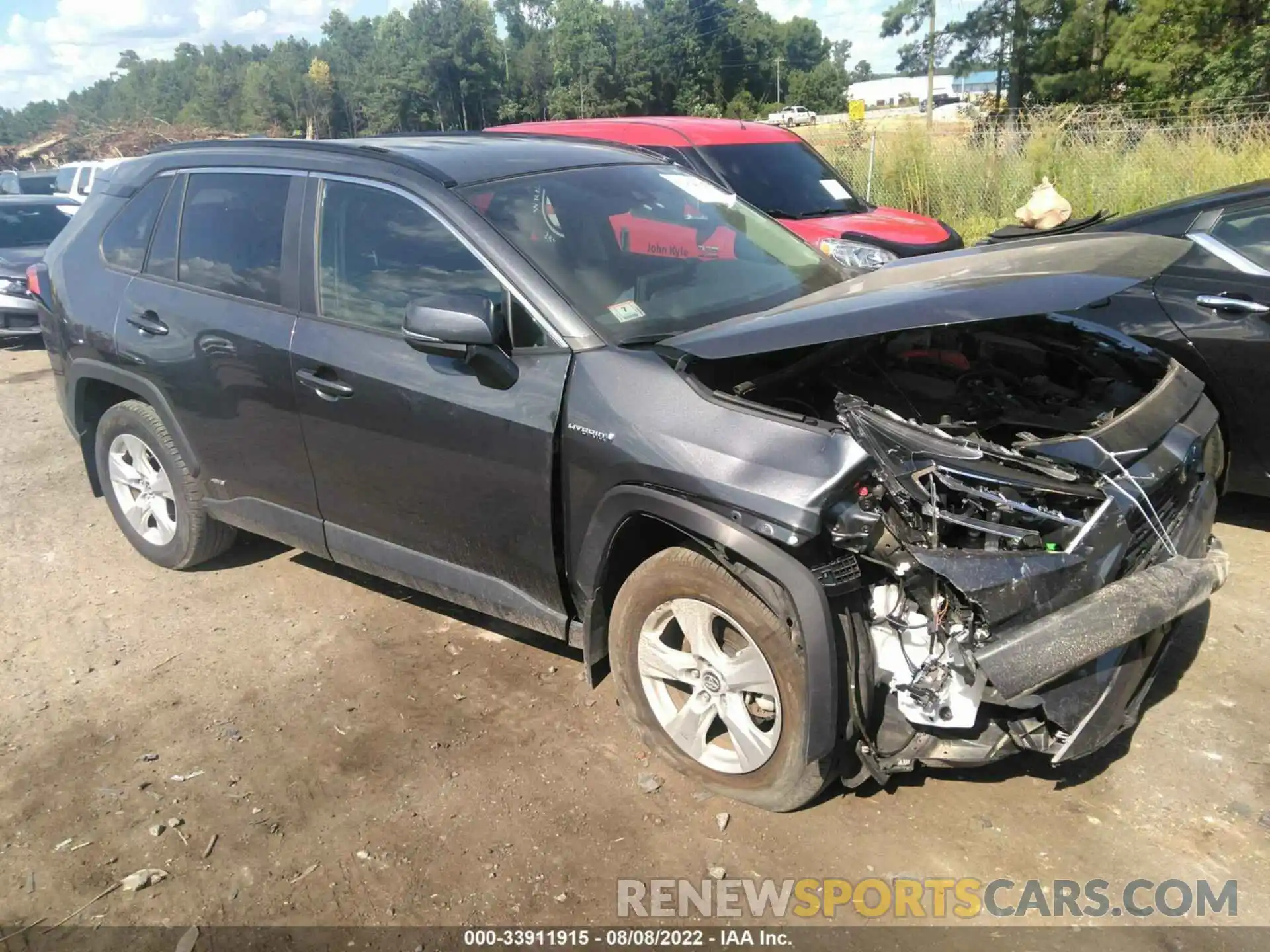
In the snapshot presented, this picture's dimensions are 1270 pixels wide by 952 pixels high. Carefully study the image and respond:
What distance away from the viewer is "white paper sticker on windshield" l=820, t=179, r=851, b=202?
834 cm

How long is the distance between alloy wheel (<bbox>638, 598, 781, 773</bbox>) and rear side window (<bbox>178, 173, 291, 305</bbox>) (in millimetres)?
2111

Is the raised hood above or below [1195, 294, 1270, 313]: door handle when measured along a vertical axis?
above

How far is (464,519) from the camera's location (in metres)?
3.40

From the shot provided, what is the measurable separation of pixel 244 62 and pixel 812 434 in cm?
11662

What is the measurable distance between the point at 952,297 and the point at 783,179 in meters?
5.78

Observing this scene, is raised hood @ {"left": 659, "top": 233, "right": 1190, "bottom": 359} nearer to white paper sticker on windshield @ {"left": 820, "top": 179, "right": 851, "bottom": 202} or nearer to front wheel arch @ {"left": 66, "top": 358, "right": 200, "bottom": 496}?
front wheel arch @ {"left": 66, "top": 358, "right": 200, "bottom": 496}

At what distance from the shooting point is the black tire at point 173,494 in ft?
14.6

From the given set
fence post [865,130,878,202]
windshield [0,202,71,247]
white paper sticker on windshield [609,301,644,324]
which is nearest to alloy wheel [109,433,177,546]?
white paper sticker on windshield [609,301,644,324]

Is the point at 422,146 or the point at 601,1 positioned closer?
the point at 422,146

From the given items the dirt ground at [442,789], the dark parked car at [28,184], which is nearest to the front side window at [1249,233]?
the dirt ground at [442,789]

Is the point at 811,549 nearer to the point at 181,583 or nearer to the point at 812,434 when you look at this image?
the point at 812,434

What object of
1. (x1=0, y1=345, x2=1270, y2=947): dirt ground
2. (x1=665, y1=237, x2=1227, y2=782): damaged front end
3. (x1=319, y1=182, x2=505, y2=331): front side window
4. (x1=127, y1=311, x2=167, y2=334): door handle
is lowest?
(x1=0, y1=345, x2=1270, y2=947): dirt ground

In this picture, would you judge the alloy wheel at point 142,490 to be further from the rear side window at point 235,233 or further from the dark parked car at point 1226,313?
the dark parked car at point 1226,313

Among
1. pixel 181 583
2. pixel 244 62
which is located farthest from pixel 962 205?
pixel 244 62
